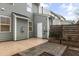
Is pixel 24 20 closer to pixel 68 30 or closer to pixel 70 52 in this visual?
pixel 68 30

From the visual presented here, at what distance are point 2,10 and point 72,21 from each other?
1.68m

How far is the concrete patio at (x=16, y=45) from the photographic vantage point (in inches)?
102

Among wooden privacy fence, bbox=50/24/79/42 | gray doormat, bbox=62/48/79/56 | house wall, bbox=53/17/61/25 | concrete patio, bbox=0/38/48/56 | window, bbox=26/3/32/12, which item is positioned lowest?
gray doormat, bbox=62/48/79/56

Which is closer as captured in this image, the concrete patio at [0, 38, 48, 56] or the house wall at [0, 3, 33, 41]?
the concrete patio at [0, 38, 48, 56]

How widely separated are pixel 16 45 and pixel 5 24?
575 mm

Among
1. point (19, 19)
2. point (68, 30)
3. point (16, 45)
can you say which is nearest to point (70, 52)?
point (68, 30)

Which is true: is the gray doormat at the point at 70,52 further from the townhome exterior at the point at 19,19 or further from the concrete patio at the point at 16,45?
the townhome exterior at the point at 19,19

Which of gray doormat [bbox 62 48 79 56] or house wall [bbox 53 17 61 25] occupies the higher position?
house wall [bbox 53 17 61 25]

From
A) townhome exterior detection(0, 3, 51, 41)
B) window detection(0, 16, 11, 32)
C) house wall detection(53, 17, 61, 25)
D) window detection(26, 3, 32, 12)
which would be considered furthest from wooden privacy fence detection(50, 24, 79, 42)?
window detection(0, 16, 11, 32)

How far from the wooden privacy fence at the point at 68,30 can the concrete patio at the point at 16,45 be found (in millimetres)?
413

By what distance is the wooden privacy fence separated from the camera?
2734 mm

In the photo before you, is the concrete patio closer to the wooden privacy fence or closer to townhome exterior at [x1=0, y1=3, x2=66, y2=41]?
townhome exterior at [x1=0, y1=3, x2=66, y2=41]

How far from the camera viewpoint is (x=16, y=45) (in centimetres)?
271

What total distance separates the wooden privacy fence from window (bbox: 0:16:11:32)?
3.31 ft
